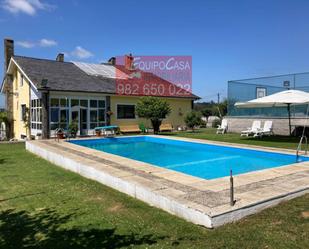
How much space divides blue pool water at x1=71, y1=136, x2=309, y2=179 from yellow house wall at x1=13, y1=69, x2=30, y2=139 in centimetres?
852

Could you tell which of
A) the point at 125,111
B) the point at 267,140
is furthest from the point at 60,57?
the point at 267,140

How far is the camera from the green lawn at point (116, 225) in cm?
360

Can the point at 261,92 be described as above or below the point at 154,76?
below

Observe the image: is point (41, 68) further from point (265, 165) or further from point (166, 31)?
point (265, 165)

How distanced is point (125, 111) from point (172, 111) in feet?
17.4

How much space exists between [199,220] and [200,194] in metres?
A: 0.89

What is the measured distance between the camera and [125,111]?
2298cm

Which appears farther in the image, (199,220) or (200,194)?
(200,194)

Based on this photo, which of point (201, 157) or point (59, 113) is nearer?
point (201, 157)

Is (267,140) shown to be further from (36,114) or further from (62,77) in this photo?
(36,114)

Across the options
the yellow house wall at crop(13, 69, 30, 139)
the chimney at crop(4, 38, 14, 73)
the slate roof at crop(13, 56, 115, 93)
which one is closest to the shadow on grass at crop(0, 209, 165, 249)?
the slate roof at crop(13, 56, 115, 93)

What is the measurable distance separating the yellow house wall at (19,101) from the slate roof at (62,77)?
4.45 feet

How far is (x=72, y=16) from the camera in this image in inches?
611

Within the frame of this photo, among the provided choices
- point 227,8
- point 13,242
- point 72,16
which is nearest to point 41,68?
point 72,16
